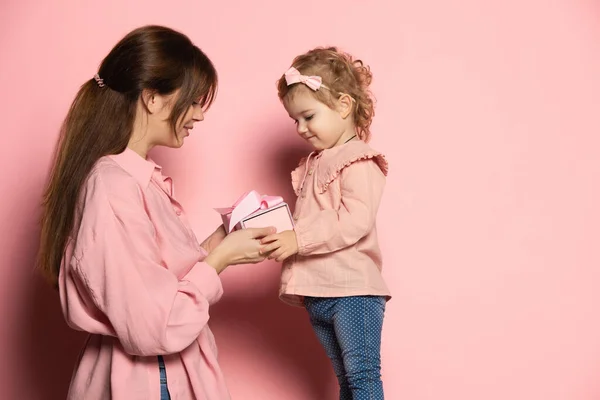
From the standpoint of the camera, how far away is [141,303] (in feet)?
4.51

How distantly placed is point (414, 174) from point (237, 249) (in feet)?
3.15

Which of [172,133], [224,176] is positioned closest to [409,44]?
[224,176]

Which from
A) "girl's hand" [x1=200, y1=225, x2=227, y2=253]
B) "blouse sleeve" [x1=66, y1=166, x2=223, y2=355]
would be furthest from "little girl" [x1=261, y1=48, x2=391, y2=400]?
"blouse sleeve" [x1=66, y1=166, x2=223, y2=355]

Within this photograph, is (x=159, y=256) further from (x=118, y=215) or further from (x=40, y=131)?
(x=40, y=131)

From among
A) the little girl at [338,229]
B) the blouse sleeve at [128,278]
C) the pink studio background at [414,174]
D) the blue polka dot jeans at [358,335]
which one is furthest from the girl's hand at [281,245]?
the pink studio background at [414,174]

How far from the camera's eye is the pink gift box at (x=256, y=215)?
1.76 metres

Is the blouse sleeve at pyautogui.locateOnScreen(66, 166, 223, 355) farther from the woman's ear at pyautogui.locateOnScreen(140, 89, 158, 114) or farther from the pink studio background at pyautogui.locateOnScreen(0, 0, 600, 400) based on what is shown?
the pink studio background at pyautogui.locateOnScreen(0, 0, 600, 400)

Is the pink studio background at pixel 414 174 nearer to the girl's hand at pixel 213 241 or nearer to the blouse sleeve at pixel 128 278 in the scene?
the girl's hand at pixel 213 241

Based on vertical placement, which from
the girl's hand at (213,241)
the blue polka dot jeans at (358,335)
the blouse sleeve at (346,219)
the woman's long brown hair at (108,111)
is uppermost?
the woman's long brown hair at (108,111)

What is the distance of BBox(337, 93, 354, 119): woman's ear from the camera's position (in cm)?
192

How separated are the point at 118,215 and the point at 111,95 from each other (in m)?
0.30

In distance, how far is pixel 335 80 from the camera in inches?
75.7

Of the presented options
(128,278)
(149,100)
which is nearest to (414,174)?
(149,100)

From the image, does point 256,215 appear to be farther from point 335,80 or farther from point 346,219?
point 335,80
